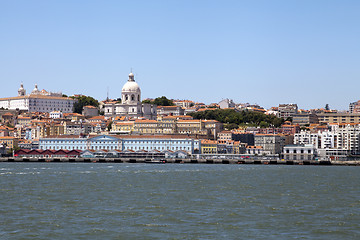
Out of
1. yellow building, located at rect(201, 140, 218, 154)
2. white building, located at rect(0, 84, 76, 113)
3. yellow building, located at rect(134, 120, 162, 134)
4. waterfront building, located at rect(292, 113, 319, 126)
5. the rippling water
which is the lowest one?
the rippling water

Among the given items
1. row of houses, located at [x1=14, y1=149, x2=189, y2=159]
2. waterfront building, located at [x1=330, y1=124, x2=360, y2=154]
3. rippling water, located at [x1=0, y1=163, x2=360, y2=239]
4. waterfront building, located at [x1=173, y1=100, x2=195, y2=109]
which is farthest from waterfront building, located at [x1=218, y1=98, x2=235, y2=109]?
rippling water, located at [x1=0, y1=163, x2=360, y2=239]

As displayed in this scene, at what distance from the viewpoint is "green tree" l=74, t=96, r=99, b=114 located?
439 feet

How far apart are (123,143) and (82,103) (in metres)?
44.3

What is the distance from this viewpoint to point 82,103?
136250 millimetres

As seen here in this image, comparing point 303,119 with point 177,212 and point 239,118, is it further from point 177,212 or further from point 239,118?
point 177,212

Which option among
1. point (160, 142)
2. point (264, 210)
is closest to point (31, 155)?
point (160, 142)

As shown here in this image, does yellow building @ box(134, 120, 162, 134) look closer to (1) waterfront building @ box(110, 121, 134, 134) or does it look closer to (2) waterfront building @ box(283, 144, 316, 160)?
(1) waterfront building @ box(110, 121, 134, 134)

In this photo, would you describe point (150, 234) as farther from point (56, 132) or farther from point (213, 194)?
point (56, 132)

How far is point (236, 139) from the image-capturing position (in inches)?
3999

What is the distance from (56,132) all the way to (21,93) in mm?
42395

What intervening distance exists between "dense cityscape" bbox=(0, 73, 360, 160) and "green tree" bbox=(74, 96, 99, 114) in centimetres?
43

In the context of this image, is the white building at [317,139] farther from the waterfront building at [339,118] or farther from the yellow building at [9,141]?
the yellow building at [9,141]

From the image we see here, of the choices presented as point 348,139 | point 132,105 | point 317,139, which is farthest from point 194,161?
point 132,105

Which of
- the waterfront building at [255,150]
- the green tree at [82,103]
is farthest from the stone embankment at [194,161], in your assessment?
the green tree at [82,103]
